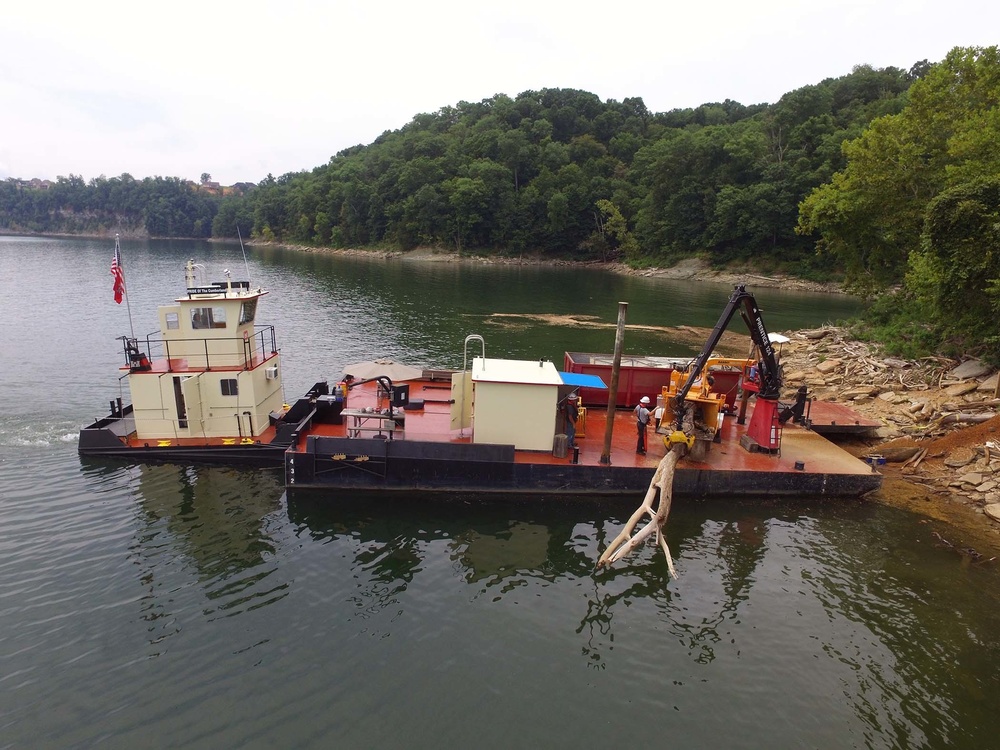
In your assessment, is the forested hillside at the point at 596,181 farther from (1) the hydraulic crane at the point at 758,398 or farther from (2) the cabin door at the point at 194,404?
(2) the cabin door at the point at 194,404

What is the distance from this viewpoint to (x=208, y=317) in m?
18.2

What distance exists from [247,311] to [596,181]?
350 ft

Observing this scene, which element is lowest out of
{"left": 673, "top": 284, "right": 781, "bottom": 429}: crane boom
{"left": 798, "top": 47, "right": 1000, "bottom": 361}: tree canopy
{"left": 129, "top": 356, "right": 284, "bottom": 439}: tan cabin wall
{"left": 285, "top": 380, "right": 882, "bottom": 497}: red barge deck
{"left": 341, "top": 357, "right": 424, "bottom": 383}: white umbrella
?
{"left": 285, "top": 380, "right": 882, "bottom": 497}: red barge deck

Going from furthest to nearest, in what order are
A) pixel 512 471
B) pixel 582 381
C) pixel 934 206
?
pixel 934 206, pixel 582 381, pixel 512 471

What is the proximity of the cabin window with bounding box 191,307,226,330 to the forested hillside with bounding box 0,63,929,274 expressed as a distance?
6872 centimetres

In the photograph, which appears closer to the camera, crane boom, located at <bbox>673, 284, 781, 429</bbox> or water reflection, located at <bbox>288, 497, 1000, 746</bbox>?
water reflection, located at <bbox>288, 497, 1000, 746</bbox>

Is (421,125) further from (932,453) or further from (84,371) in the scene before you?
(932,453)

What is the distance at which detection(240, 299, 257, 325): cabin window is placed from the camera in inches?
727

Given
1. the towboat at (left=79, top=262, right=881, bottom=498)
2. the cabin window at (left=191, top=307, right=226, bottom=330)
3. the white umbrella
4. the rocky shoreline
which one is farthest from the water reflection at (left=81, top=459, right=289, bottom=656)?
the rocky shoreline

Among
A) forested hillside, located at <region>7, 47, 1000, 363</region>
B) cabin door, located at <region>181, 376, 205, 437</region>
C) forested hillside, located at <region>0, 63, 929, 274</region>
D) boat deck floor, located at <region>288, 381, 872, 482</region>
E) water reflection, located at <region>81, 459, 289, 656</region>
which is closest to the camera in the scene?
water reflection, located at <region>81, 459, 289, 656</region>

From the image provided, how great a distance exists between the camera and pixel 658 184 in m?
97.8

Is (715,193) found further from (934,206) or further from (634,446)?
(634,446)

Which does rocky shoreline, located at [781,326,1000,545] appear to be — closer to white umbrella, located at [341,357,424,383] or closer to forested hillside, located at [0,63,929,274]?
white umbrella, located at [341,357,424,383]

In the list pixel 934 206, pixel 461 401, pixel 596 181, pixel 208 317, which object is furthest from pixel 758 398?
pixel 596 181
